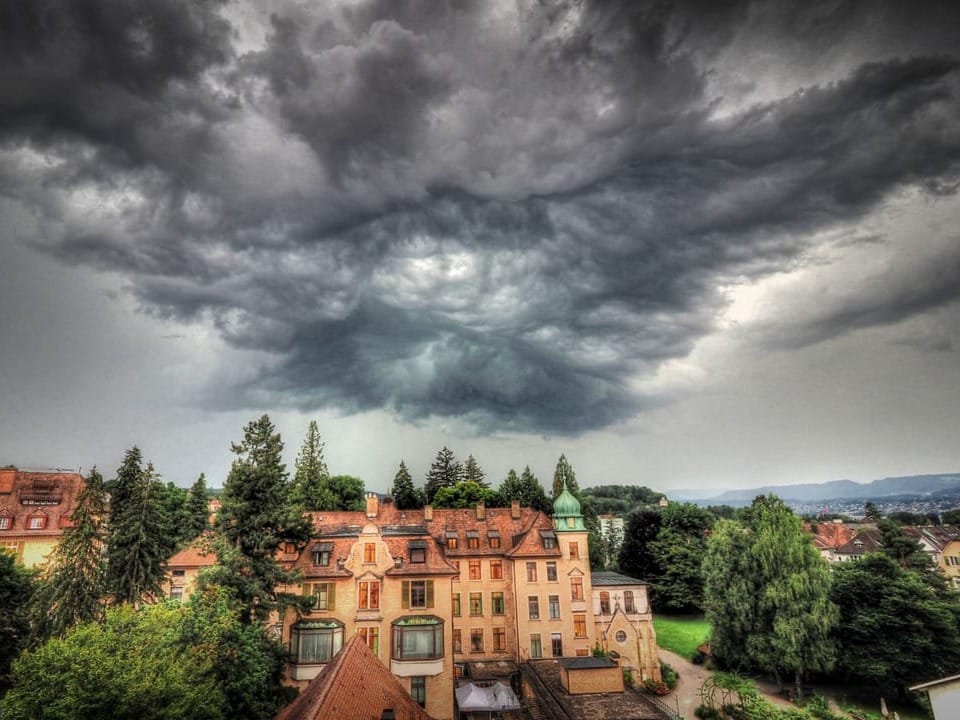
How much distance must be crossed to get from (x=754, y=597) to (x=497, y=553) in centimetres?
2275

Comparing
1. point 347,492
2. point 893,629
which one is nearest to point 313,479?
point 347,492

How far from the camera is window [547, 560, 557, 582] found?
4697 centimetres

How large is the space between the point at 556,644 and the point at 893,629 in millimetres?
26550

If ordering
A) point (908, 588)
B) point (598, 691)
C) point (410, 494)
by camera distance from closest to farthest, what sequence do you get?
point (598, 691) < point (908, 588) < point (410, 494)

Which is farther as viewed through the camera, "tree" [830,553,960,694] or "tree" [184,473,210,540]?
"tree" [184,473,210,540]

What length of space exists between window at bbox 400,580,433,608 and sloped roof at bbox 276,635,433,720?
14.8 metres

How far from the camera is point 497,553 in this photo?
48562 millimetres

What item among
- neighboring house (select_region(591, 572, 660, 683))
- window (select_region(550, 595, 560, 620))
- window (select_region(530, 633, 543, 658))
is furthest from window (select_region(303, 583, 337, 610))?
neighboring house (select_region(591, 572, 660, 683))

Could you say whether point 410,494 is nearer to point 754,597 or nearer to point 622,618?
point 622,618

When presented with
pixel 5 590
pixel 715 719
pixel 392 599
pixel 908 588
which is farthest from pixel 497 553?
pixel 5 590

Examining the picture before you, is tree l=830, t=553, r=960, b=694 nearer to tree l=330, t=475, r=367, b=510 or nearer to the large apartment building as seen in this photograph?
the large apartment building

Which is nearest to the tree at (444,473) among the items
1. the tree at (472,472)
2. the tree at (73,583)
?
the tree at (472,472)

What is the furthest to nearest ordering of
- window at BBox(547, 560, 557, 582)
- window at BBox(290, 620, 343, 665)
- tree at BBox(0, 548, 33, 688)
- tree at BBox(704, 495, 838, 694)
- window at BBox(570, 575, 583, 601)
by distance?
window at BBox(547, 560, 557, 582)
window at BBox(570, 575, 583, 601)
tree at BBox(704, 495, 838, 694)
window at BBox(290, 620, 343, 665)
tree at BBox(0, 548, 33, 688)

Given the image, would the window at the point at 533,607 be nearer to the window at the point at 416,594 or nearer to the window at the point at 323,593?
the window at the point at 416,594
